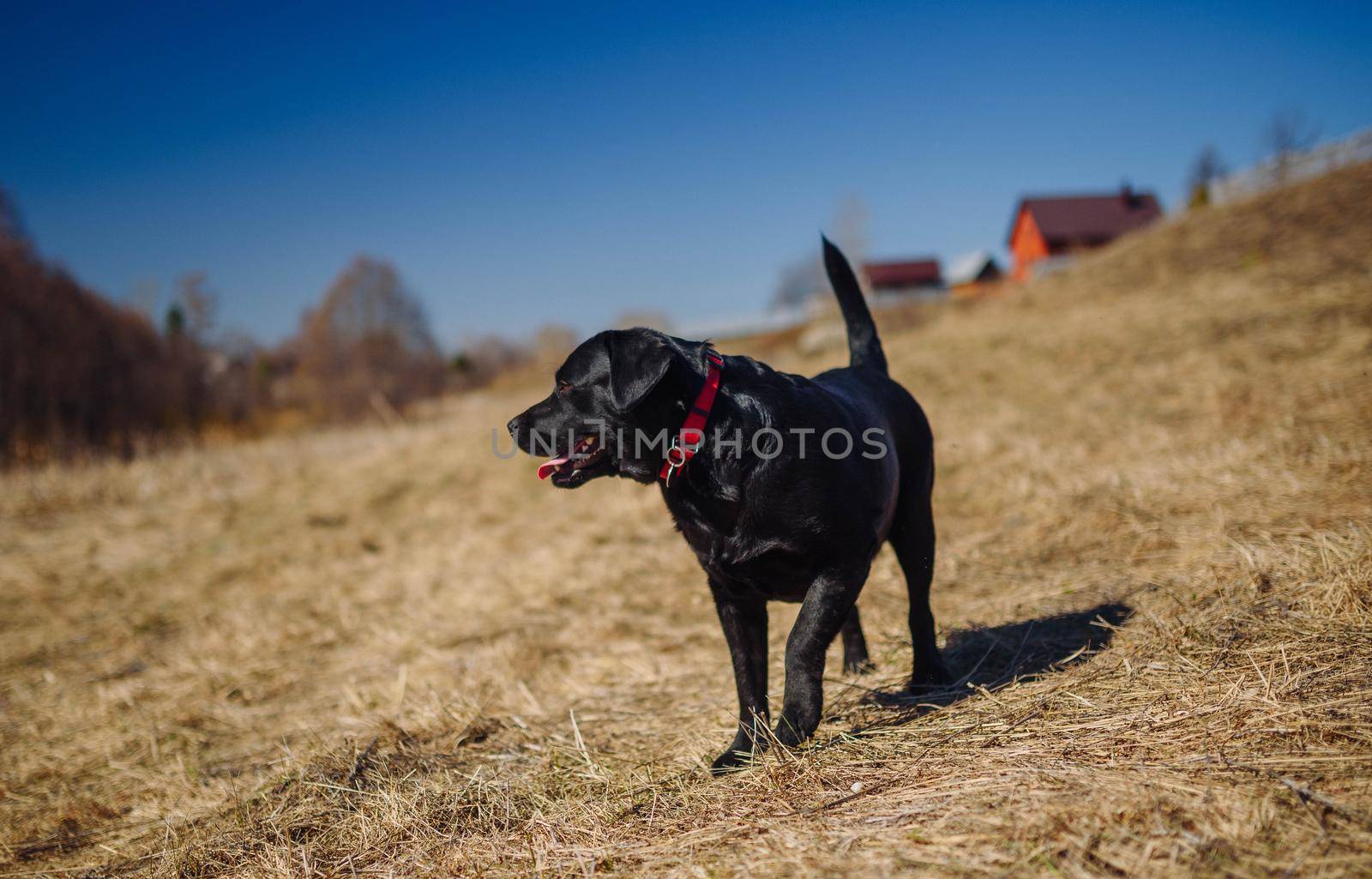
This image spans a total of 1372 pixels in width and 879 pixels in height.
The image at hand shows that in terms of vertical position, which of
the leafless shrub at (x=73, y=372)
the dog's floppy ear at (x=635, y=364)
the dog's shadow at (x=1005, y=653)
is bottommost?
the dog's shadow at (x=1005, y=653)

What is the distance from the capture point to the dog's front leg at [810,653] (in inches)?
114

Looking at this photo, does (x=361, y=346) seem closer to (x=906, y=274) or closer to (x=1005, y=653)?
(x=1005, y=653)

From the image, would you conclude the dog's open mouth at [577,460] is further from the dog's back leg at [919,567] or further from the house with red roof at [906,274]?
the house with red roof at [906,274]

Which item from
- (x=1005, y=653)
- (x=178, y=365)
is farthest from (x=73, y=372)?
(x=1005, y=653)

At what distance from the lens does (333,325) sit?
23.8 metres

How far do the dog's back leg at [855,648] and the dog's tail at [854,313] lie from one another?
1.33 m

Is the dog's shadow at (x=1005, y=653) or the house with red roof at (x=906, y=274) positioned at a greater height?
the house with red roof at (x=906, y=274)

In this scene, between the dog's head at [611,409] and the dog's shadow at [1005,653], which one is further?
the dog's shadow at [1005,653]

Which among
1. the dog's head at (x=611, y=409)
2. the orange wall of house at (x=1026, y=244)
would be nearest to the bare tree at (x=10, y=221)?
the dog's head at (x=611, y=409)

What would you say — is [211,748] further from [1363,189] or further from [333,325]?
[333,325]

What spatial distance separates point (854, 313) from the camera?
4191 mm

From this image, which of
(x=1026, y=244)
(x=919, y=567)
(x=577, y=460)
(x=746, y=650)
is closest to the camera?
(x=746, y=650)

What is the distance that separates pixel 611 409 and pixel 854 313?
1636mm

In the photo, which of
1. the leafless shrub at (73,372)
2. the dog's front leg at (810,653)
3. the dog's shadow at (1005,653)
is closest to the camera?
the dog's front leg at (810,653)
